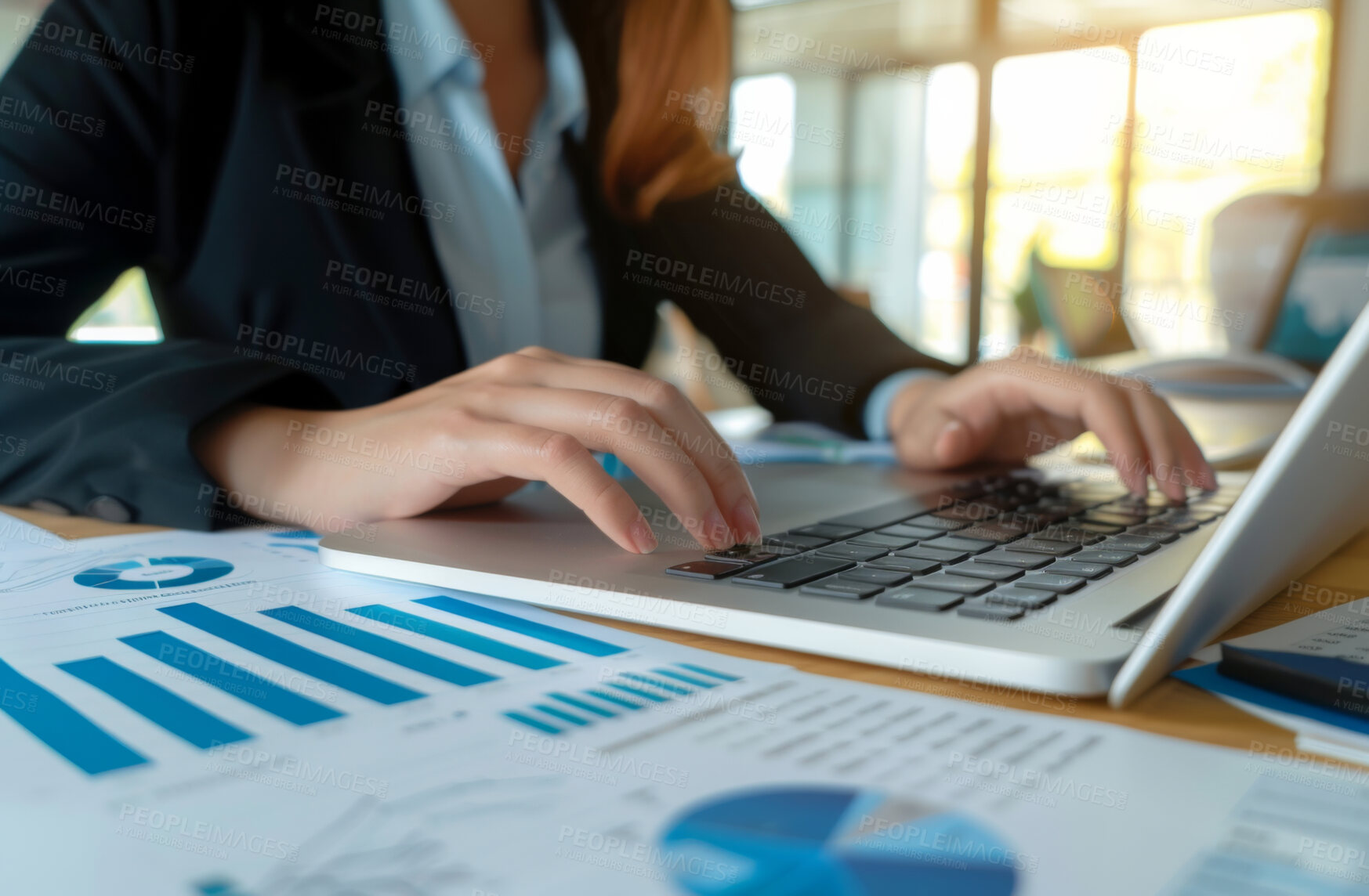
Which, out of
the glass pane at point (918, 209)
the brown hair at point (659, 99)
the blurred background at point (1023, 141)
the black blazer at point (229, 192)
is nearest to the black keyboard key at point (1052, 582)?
the black blazer at point (229, 192)

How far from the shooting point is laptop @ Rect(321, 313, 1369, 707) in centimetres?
29

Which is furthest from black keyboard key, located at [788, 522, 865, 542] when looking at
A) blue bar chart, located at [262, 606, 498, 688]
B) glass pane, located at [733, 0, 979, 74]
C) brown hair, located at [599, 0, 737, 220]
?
glass pane, located at [733, 0, 979, 74]

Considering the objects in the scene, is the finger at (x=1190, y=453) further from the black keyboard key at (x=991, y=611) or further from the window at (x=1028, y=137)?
the window at (x=1028, y=137)

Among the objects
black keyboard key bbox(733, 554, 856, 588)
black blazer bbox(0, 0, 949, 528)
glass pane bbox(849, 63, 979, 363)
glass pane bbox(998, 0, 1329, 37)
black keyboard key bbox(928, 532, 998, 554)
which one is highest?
glass pane bbox(998, 0, 1329, 37)

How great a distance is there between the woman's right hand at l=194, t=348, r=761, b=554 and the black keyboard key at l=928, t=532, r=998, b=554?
9cm

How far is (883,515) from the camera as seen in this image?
552 millimetres

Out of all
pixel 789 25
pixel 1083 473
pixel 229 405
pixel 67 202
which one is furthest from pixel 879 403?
pixel 789 25

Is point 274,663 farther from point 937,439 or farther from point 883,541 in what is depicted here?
point 937,439

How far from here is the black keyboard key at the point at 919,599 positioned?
0.34m

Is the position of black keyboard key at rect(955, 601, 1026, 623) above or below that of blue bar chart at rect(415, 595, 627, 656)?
above

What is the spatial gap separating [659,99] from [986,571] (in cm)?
97

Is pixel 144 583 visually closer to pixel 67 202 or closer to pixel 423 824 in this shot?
pixel 423 824

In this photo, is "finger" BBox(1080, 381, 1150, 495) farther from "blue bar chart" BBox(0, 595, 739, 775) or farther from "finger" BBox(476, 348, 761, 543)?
"blue bar chart" BBox(0, 595, 739, 775)

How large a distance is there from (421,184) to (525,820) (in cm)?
87
